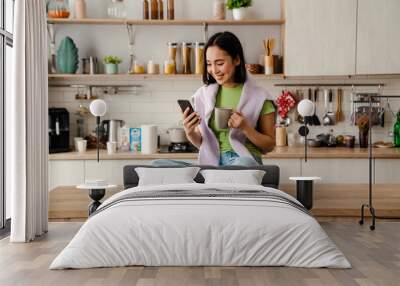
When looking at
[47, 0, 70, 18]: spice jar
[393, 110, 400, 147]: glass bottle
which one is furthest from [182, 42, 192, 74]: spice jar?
[393, 110, 400, 147]: glass bottle

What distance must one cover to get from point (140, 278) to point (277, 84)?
4.00 meters

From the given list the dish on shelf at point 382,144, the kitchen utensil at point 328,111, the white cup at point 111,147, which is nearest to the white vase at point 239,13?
the kitchen utensil at point 328,111

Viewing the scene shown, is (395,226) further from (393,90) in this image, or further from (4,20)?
(4,20)

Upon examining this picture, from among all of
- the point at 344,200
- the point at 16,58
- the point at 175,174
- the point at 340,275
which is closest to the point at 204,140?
the point at 175,174

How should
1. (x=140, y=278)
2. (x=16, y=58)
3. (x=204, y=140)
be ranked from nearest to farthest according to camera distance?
(x=140, y=278)
(x=16, y=58)
(x=204, y=140)

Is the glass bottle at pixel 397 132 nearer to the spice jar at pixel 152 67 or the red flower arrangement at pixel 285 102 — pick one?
the red flower arrangement at pixel 285 102

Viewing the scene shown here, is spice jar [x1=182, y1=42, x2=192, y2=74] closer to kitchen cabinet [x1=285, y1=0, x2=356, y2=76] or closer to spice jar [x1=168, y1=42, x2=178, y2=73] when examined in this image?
spice jar [x1=168, y1=42, x2=178, y2=73]

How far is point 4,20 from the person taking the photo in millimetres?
5562

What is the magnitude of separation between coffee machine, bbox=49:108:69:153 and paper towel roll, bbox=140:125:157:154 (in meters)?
0.84

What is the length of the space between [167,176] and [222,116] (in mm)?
580

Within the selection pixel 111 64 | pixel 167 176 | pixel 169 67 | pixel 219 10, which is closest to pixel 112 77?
pixel 111 64

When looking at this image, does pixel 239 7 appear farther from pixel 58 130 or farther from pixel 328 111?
pixel 58 130

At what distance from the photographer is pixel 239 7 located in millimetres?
6680

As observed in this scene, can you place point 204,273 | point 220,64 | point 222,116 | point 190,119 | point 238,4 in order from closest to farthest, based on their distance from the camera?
point 204,273
point 222,116
point 190,119
point 220,64
point 238,4
